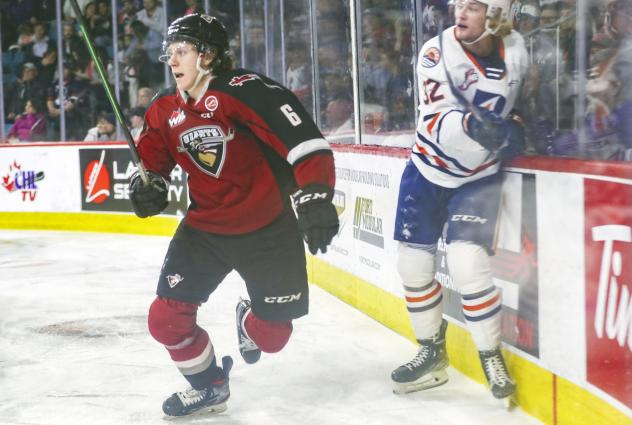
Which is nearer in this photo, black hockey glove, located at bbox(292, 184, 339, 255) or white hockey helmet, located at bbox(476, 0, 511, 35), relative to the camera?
black hockey glove, located at bbox(292, 184, 339, 255)

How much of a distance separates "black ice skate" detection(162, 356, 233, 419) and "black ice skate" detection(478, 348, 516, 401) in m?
0.80

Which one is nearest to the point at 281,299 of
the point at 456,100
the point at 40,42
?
the point at 456,100

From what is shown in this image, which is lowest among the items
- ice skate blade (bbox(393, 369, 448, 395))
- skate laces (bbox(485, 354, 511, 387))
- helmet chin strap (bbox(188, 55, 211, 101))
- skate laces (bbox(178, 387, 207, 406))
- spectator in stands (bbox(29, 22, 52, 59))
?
ice skate blade (bbox(393, 369, 448, 395))

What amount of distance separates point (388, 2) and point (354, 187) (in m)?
0.90

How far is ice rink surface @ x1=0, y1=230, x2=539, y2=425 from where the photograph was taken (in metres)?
2.84

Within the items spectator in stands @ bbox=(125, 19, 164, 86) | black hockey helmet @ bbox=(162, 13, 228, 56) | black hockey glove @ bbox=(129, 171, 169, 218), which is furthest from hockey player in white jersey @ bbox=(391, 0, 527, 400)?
spectator in stands @ bbox=(125, 19, 164, 86)

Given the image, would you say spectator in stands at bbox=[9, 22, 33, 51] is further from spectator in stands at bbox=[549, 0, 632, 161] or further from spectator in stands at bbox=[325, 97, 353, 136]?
spectator in stands at bbox=[549, 0, 632, 161]

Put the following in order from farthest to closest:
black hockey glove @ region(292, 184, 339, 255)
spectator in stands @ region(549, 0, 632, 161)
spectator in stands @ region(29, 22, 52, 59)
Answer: spectator in stands @ region(29, 22, 52, 59) < black hockey glove @ region(292, 184, 339, 255) < spectator in stands @ region(549, 0, 632, 161)

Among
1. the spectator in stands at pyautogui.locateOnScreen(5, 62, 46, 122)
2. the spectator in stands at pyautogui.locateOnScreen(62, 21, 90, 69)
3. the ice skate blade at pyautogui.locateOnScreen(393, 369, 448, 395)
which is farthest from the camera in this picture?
the spectator in stands at pyautogui.locateOnScreen(62, 21, 90, 69)

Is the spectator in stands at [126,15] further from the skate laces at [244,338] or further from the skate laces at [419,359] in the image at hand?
the skate laces at [419,359]

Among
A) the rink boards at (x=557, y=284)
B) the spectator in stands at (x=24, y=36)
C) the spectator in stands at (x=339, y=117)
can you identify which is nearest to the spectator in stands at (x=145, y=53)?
the spectator in stands at (x=24, y=36)

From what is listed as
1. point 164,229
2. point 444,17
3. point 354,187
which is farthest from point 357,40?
point 164,229

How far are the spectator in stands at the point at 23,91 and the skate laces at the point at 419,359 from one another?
6.88 metres

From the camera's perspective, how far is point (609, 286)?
2287 mm
